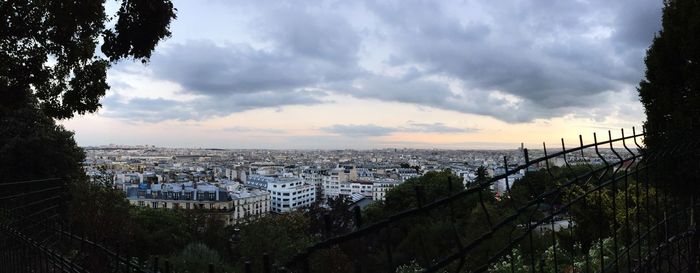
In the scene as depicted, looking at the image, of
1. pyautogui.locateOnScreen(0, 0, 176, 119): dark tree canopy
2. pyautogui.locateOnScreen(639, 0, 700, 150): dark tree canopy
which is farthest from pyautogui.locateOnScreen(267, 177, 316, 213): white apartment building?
pyautogui.locateOnScreen(639, 0, 700, 150): dark tree canopy

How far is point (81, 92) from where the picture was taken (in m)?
8.09

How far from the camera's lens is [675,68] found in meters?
7.18

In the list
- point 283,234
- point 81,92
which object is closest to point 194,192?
point 283,234

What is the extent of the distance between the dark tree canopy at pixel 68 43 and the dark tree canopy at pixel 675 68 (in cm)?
715

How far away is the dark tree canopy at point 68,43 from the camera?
6957mm

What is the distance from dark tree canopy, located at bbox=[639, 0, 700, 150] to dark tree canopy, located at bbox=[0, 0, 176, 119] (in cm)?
715

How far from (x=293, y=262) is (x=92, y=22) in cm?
762

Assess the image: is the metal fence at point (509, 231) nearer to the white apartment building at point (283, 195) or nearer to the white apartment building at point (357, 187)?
the white apartment building at point (283, 195)

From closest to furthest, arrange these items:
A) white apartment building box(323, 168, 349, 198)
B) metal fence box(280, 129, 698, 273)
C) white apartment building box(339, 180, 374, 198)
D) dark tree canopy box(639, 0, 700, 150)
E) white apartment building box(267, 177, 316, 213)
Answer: metal fence box(280, 129, 698, 273) < dark tree canopy box(639, 0, 700, 150) < white apartment building box(267, 177, 316, 213) < white apartment building box(339, 180, 374, 198) < white apartment building box(323, 168, 349, 198)

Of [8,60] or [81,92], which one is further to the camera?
[81,92]

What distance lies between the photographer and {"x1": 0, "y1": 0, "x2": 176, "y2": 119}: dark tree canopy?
22.8 ft

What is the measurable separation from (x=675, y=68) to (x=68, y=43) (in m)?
9.06

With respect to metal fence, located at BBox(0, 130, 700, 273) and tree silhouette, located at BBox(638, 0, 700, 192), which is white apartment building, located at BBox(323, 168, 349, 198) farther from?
tree silhouette, located at BBox(638, 0, 700, 192)

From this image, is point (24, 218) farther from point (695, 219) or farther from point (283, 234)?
point (283, 234)
